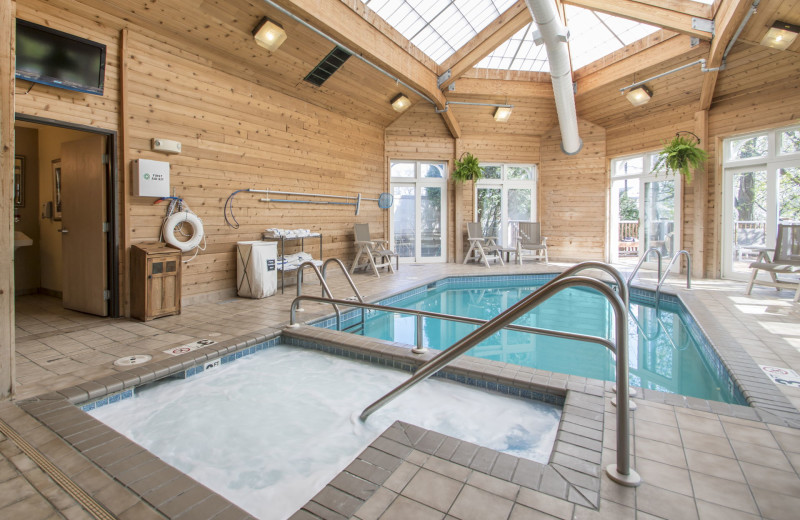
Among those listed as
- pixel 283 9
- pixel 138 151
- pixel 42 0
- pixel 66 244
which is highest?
pixel 283 9

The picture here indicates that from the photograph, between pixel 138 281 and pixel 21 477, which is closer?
pixel 21 477

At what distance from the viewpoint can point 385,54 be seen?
6.22 m

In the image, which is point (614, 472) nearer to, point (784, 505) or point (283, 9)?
point (784, 505)

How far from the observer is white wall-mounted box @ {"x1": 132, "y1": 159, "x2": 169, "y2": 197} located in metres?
4.18

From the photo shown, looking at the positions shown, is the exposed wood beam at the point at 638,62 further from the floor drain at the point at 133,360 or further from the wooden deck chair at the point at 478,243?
the floor drain at the point at 133,360

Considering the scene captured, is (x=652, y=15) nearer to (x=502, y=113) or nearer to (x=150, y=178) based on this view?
(x=502, y=113)

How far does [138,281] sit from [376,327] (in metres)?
2.47

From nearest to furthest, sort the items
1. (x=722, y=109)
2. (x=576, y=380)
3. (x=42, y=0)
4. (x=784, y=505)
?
1. (x=784, y=505)
2. (x=576, y=380)
3. (x=42, y=0)
4. (x=722, y=109)

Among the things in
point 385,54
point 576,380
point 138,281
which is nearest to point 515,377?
point 576,380

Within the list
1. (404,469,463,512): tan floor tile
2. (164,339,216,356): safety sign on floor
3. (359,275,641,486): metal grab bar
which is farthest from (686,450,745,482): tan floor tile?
(164,339,216,356): safety sign on floor

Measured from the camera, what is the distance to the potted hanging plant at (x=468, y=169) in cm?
871

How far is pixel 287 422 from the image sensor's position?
250 centimetres

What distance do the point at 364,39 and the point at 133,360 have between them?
4.91 metres

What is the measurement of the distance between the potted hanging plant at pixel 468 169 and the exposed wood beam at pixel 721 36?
3.90 metres
